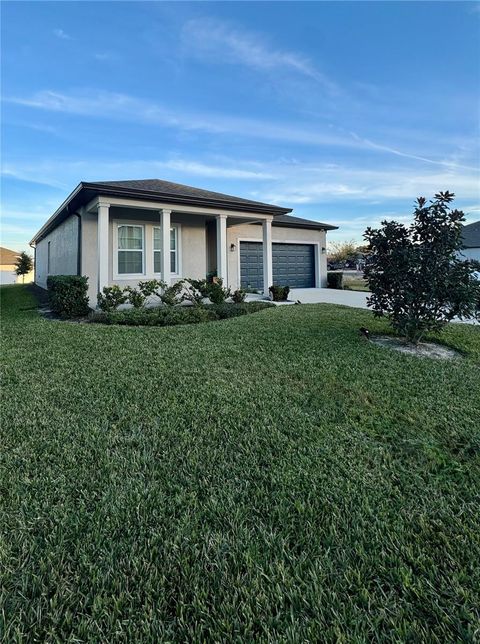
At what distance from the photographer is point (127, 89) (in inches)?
456

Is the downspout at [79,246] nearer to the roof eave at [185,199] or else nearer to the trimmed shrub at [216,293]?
the roof eave at [185,199]

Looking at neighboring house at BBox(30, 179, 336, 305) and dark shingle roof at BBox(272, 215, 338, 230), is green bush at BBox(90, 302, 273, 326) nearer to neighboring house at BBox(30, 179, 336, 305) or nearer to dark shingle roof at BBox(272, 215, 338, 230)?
neighboring house at BBox(30, 179, 336, 305)

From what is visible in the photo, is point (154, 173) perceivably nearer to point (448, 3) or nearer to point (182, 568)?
point (448, 3)

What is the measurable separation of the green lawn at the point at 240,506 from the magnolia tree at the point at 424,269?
1.42 meters

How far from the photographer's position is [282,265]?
1695 centimetres

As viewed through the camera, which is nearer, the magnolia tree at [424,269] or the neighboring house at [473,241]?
the magnolia tree at [424,269]

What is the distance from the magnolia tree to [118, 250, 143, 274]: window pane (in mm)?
8821

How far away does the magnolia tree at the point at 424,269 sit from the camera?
5.67 meters

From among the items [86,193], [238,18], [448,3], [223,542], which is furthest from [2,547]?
[448,3]

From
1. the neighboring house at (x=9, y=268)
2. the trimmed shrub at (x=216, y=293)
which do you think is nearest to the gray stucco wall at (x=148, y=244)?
the trimmed shrub at (x=216, y=293)

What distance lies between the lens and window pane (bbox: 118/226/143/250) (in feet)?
40.7

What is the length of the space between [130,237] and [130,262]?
2.88 ft

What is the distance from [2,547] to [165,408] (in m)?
1.85

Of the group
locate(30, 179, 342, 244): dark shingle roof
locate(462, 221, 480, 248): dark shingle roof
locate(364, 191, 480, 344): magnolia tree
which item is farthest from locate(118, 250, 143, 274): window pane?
locate(462, 221, 480, 248): dark shingle roof
